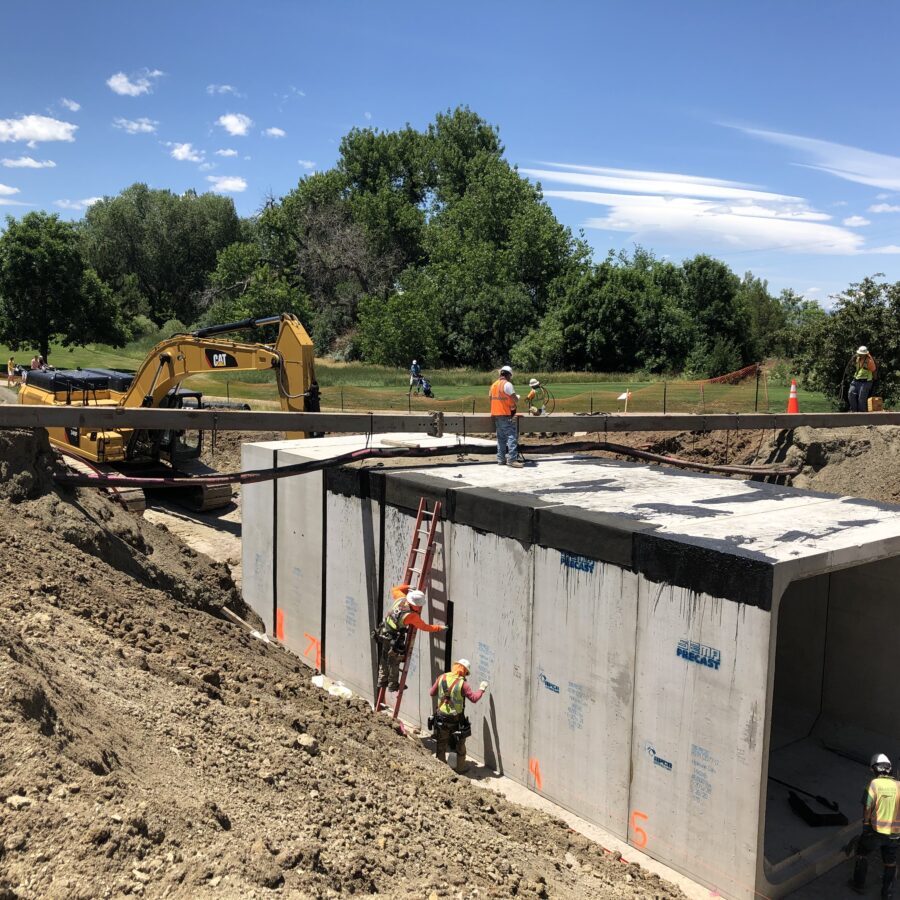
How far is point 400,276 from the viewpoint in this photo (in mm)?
67875

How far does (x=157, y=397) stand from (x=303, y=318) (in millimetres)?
44019

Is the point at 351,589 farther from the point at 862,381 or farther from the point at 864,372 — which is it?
the point at 862,381

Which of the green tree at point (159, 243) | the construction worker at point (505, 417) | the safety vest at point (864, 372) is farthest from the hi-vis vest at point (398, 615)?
the green tree at point (159, 243)

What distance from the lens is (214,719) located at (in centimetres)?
676

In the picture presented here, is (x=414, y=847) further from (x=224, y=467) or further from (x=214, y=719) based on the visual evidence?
(x=224, y=467)

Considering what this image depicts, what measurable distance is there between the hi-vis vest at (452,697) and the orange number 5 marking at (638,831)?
2.20 m

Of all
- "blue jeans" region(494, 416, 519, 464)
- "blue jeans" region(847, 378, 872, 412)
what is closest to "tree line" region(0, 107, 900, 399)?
"blue jeans" region(847, 378, 872, 412)

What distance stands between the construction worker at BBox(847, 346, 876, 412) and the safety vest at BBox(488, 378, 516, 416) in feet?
30.6

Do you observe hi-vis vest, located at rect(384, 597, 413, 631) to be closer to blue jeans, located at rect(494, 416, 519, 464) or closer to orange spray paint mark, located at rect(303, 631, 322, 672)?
orange spray paint mark, located at rect(303, 631, 322, 672)

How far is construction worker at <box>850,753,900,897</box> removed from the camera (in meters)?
7.61

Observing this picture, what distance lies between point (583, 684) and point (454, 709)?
1.59 m

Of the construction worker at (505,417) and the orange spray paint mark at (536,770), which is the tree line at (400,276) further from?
the orange spray paint mark at (536,770)

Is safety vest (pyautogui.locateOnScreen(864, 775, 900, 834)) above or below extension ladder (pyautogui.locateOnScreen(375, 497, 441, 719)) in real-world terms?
below

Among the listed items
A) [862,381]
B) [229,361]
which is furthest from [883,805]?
[229,361]
